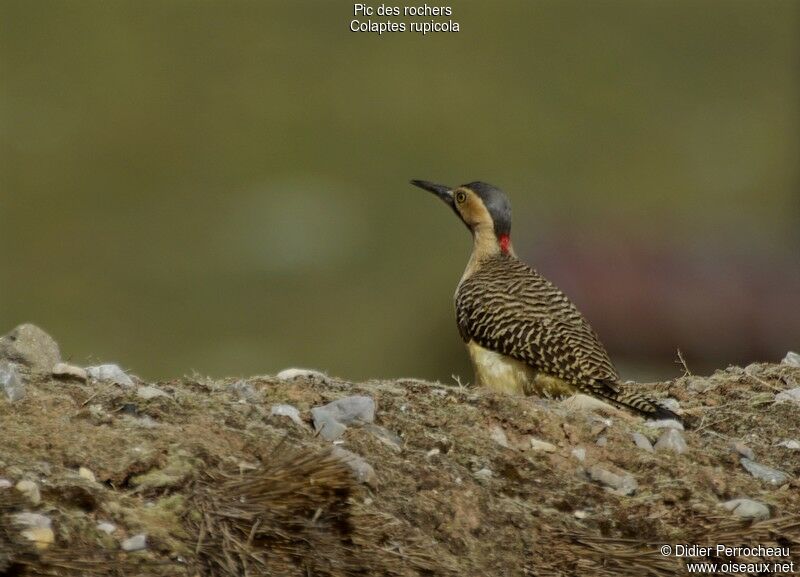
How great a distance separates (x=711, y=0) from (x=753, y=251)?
833 inches

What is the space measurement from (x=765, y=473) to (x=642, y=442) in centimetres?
57

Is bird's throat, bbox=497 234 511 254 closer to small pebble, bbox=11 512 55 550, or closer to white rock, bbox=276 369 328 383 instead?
white rock, bbox=276 369 328 383

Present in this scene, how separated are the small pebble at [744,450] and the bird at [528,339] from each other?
870mm

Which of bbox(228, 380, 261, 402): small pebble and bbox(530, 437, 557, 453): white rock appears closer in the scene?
bbox(530, 437, 557, 453): white rock

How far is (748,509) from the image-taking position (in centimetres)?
696

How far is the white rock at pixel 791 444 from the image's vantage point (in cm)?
785

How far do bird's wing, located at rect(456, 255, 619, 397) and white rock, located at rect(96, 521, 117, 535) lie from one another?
3.88 metres

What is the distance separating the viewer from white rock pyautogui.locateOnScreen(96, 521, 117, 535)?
5805 mm

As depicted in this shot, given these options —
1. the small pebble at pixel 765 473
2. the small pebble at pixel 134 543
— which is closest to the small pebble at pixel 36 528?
the small pebble at pixel 134 543

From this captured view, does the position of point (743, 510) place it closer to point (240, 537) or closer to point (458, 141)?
point (240, 537)

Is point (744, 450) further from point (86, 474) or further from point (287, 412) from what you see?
point (86, 474)

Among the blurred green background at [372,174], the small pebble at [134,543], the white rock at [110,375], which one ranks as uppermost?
the white rock at [110,375]

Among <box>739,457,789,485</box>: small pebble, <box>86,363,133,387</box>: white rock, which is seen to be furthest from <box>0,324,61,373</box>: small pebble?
<box>739,457,789,485</box>: small pebble

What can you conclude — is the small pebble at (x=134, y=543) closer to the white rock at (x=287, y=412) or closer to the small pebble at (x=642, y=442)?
the white rock at (x=287, y=412)
